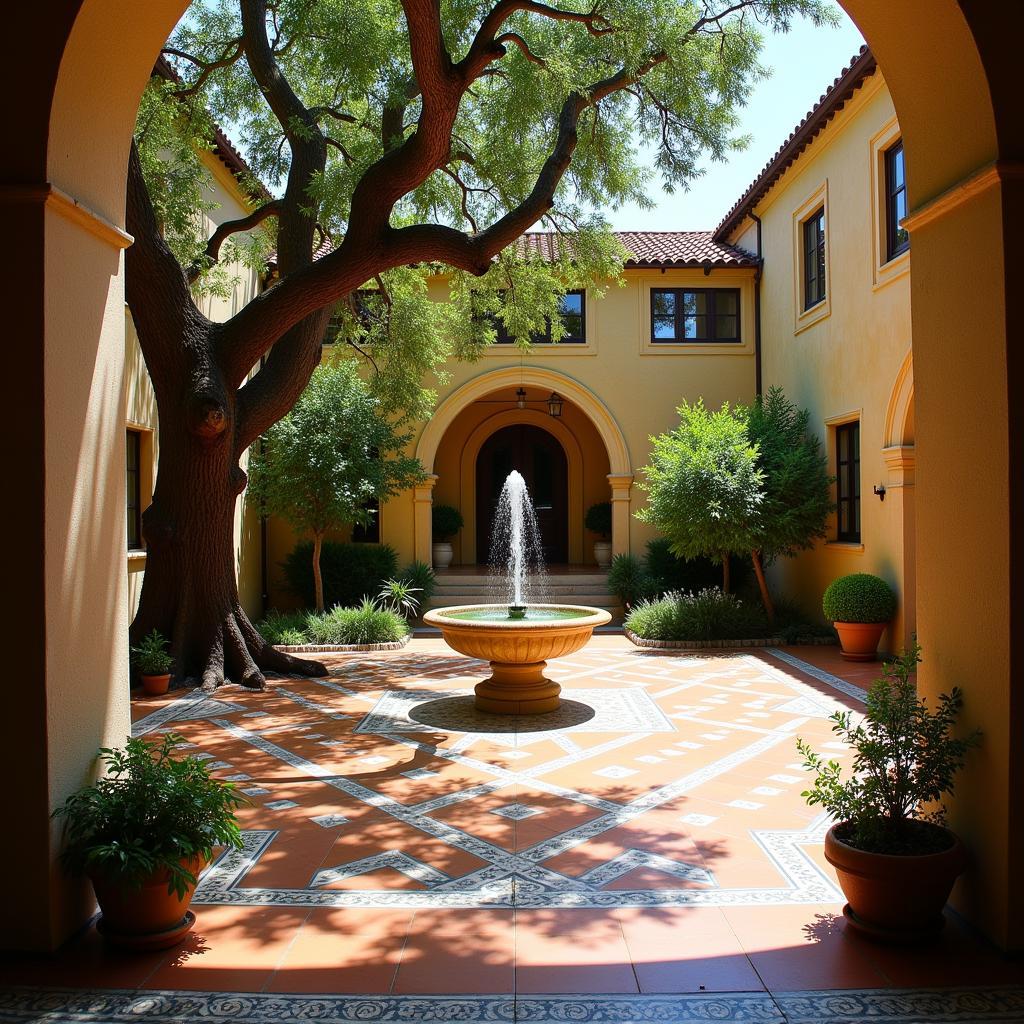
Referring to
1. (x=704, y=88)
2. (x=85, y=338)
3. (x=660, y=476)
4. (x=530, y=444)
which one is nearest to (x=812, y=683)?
(x=660, y=476)

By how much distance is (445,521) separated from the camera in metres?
18.8

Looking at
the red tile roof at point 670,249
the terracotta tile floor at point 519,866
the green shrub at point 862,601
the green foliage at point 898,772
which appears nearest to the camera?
the terracotta tile floor at point 519,866

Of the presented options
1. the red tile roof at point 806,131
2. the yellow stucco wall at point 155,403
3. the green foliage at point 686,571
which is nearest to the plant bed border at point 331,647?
the yellow stucco wall at point 155,403

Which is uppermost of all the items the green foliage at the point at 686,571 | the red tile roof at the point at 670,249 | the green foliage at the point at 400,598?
the red tile roof at the point at 670,249

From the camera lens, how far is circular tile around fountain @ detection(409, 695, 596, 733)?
7453 mm

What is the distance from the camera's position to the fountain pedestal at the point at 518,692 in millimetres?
7879

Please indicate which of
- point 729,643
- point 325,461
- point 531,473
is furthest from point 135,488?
point 531,473

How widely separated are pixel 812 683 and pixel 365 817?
5.97 meters

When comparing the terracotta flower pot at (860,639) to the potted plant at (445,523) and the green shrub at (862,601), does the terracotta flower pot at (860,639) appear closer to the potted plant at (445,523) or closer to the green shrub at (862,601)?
the green shrub at (862,601)

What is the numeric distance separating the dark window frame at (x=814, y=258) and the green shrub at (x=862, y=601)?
15.7 feet

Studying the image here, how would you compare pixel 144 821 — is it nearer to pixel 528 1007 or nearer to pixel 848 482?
pixel 528 1007

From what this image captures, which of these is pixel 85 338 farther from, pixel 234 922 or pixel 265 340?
pixel 265 340

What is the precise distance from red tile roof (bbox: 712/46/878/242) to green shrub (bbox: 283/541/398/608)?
30.7 feet

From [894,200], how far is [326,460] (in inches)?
340
